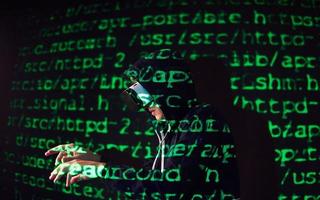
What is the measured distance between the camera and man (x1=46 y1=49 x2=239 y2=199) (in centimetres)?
63

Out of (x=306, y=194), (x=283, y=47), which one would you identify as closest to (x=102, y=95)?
(x=283, y=47)

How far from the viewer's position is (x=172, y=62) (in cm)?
75

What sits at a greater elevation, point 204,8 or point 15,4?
point 15,4

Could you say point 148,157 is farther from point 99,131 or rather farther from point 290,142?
point 290,142

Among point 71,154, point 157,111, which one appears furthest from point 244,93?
point 71,154

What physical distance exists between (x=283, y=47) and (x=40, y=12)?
1004mm

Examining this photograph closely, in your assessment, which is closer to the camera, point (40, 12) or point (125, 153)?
point (125, 153)

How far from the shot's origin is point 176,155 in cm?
63

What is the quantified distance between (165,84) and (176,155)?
0.19 m

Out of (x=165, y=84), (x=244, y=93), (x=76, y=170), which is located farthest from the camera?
(x=244, y=93)

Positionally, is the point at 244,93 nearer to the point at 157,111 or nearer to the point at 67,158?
the point at 157,111

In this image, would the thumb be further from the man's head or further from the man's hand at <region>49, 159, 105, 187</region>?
the man's head

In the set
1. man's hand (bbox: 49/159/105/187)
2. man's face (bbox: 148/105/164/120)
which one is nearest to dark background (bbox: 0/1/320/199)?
man's face (bbox: 148/105/164/120)

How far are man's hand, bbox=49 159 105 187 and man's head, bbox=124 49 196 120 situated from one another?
0.70ft
